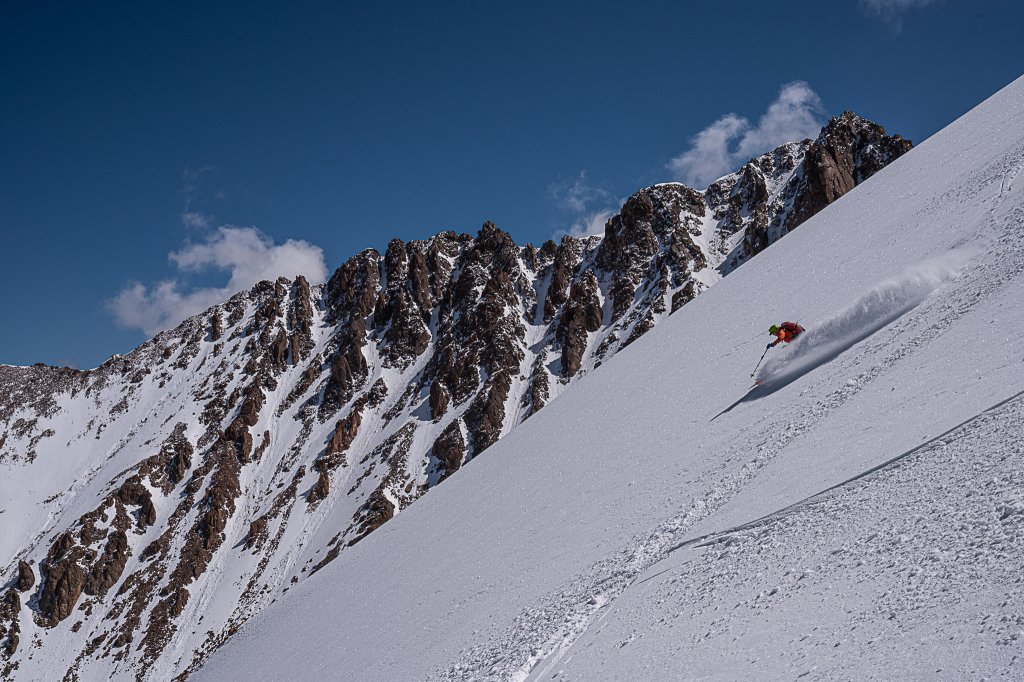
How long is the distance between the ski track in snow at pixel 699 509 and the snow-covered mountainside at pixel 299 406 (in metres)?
79.5

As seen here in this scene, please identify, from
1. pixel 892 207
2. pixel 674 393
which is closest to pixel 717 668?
pixel 674 393

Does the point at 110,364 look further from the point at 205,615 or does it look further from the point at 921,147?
the point at 921,147

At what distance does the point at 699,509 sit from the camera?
33.5ft

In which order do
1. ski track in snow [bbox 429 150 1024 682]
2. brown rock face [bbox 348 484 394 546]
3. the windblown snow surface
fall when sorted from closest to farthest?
1. the windblown snow surface
2. ski track in snow [bbox 429 150 1024 682]
3. brown rock face [bbox 348 484 394 546]

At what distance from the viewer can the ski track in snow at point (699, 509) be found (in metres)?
9.27

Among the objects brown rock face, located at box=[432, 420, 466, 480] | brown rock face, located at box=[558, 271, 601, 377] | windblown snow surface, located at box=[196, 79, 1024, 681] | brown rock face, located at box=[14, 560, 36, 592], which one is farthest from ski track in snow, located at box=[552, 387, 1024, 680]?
brown rock face, located at box=[14, 560, 36, 592]

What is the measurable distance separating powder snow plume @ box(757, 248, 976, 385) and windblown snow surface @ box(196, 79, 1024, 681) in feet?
0.25

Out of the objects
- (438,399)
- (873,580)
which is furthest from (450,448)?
(873,580)

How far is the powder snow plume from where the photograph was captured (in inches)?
541

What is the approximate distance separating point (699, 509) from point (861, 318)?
8.14 meters

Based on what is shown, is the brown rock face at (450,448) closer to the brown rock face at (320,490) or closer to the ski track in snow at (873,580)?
the brown rock face at (320,490)

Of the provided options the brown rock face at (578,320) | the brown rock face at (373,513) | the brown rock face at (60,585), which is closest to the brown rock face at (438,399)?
the brown rock face at (373,513)

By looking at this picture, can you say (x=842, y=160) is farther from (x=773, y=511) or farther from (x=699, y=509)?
(x=773, y=511)

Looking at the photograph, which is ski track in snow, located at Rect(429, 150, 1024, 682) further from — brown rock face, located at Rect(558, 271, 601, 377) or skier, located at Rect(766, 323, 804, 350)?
brown rock face, located at Rect(558, 271, 601, 377)
